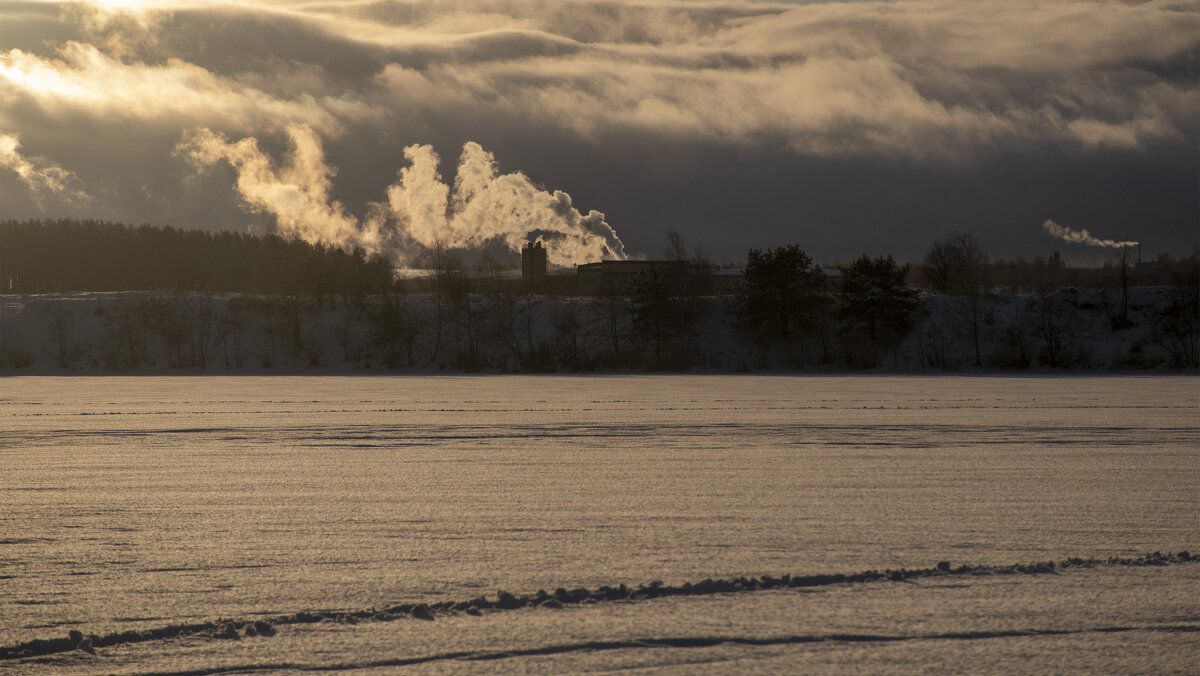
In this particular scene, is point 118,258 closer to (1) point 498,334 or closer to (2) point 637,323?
(1) point 498,334

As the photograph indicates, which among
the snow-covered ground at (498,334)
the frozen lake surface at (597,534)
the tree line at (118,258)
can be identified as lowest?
the frozen lake surface at (597,534)

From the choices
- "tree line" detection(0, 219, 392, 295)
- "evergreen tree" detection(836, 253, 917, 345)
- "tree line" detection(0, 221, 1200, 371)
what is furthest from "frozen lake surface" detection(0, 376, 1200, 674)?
"tree line" detection(0, 219, 392, 295)

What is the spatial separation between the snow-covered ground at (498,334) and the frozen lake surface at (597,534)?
35.1 m

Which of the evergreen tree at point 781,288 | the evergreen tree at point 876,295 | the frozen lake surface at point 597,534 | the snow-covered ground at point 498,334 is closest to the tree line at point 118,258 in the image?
the snow-covered ground at point 498,334

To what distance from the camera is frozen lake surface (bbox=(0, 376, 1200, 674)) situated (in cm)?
514

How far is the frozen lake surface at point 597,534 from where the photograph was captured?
514 centimetres

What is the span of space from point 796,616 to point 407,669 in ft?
7.18

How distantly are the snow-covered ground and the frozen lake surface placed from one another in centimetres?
3507

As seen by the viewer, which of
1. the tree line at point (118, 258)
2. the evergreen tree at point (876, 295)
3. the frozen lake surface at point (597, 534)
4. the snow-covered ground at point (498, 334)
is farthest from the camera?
the tree line at point (118, 258)

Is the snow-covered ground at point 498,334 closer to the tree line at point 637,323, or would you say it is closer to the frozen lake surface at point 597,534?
the tree line at point 637,323

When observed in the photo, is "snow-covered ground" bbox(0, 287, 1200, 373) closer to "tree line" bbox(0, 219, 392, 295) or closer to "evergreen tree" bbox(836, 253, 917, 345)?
"evergreen tree" bbox(836, 253, 917, 345)

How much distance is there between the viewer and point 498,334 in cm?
5966

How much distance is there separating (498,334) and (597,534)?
172 feet

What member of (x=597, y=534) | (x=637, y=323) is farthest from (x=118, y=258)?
(x=597, y=534)
